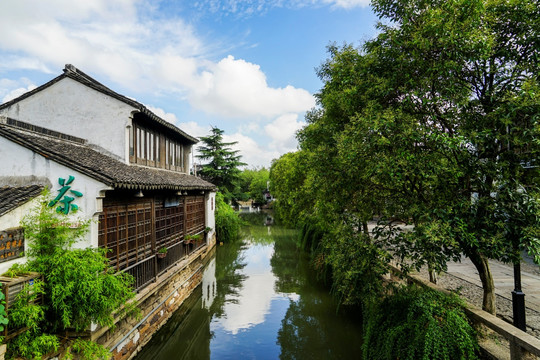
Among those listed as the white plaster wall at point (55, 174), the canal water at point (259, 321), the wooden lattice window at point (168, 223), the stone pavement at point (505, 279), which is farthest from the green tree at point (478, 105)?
the wooden lattice window at point (168, 223)

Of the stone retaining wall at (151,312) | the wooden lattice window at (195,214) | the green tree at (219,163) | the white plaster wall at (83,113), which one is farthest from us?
the green tree at (219,163)

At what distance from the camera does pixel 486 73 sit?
5531 millimetres

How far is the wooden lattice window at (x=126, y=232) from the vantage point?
770 cm

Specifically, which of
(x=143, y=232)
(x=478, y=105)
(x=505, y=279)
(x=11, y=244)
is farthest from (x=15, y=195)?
(x=505, y=279)

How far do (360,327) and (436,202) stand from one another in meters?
6.55

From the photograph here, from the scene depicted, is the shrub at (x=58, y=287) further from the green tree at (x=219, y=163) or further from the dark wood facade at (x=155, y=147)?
the green tree at (x=219, y=163)

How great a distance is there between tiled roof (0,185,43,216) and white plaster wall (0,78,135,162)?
158 inches

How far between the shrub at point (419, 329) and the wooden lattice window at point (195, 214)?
1066 centimetres

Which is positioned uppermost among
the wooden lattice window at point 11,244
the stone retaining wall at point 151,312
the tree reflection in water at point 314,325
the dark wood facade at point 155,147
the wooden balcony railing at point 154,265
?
the dark wood facade at point 155,147

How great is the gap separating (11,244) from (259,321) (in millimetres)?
7916

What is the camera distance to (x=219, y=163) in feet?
116

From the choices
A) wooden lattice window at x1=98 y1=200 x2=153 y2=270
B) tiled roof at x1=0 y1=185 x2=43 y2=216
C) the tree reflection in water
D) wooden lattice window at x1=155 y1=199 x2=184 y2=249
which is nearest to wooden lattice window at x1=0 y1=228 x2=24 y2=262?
tiled roof at x1=0 y1=185 x2=43 y2=216

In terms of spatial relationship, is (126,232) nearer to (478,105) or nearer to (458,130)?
(458,130)

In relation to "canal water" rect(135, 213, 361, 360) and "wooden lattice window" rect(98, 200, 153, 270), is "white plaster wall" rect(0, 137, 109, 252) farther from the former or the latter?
"canal water" rect(135, 213, 361, 360)
